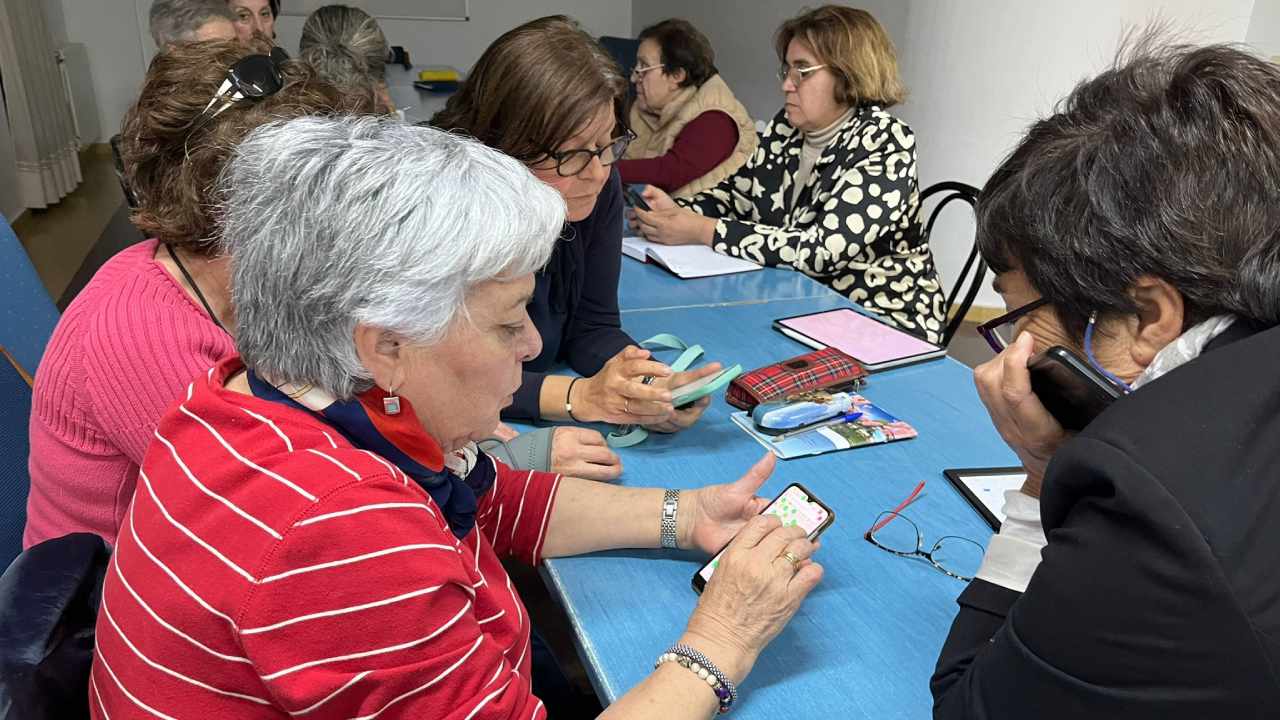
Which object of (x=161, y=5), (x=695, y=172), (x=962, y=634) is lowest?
(x=695, y=172)

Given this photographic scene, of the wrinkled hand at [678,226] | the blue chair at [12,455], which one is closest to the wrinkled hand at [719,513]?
the blue chair at [12,455]

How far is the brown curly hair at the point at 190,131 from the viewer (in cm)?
124

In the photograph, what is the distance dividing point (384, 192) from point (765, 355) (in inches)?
47.5

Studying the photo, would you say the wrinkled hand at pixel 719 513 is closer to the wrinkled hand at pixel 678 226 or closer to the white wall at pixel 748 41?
the wrinkled hand at pixel 678 226

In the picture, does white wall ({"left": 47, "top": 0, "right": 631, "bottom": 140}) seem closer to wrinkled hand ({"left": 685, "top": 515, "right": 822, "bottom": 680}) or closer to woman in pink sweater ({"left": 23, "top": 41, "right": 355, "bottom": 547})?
woman in pink sweater ({"left": 23, "top": 41, "right": 355, "bottom": 547})

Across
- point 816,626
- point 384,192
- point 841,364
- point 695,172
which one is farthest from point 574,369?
point 695,172

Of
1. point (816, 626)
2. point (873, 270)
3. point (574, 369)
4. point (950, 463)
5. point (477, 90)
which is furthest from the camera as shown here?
point (873, 270)

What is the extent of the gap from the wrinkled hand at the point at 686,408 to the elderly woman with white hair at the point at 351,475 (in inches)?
21.1

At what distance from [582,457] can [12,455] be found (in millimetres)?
839

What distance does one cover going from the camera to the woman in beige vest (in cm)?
370

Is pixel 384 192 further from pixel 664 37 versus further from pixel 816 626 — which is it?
pixel 664 37

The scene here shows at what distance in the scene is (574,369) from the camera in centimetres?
192

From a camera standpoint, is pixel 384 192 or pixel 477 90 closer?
pixel 384 192

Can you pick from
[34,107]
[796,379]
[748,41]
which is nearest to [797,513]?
[796,379]
